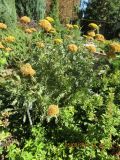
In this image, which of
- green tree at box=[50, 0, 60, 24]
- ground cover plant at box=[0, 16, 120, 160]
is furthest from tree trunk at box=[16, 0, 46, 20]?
ground cover plant at box=[0, 16, 120, 160]

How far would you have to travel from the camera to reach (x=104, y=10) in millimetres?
31000

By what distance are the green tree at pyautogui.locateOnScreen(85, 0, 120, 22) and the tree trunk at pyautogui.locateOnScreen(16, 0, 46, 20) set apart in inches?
492

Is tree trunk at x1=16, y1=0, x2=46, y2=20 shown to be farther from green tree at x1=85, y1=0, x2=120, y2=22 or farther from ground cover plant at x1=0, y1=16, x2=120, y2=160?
ground cover plant at x1=0, y1=16, x2=120, y2=160

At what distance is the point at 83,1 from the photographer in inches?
1256

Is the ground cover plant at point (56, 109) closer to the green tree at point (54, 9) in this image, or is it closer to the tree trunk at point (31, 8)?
the tree trunk at point (31, 8)

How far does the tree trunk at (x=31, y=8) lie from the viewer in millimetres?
18609

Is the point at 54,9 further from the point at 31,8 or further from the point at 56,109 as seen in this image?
the point at 56,109

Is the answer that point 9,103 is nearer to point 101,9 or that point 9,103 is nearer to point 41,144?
point 41,144

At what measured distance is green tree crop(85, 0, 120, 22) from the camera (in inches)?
1203

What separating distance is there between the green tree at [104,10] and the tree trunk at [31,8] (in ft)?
41.0

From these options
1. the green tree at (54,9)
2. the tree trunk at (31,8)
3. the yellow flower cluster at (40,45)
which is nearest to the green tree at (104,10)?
the green tree at (54,9)

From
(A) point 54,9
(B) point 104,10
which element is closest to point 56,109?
(A) point 54,9

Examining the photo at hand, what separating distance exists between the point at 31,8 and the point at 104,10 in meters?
13.4

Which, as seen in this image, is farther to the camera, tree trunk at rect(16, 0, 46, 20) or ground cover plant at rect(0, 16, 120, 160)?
tree trunk at rect(16, 0, 46, 20)
